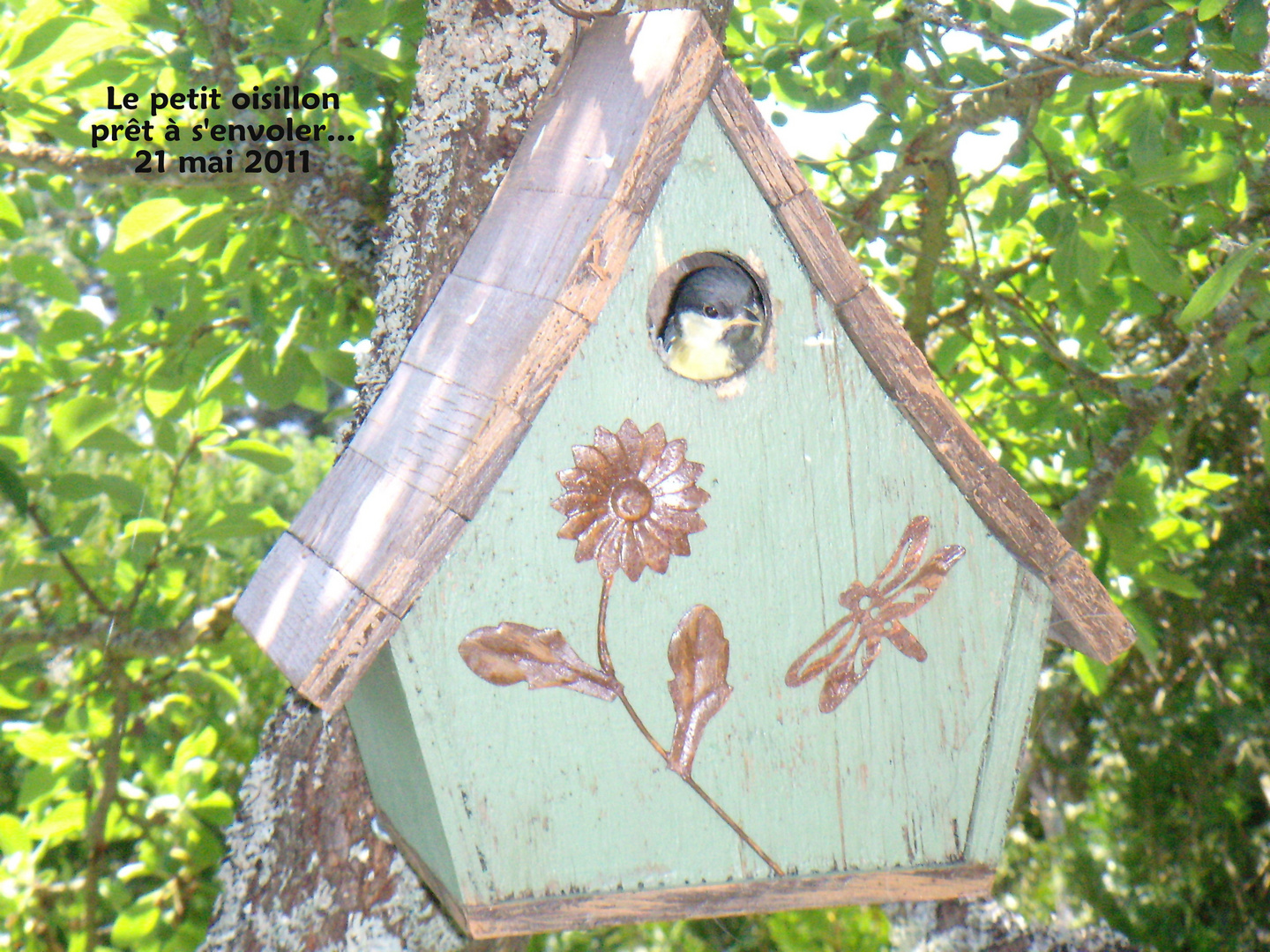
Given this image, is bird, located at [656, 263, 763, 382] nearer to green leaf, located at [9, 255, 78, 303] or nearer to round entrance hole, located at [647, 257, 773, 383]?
round entrance hole, located at [647, 257, 773, 383]

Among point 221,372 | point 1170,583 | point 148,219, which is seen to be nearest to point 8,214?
point 148,219

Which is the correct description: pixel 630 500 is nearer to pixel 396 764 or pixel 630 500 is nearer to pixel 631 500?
pixel 631 500

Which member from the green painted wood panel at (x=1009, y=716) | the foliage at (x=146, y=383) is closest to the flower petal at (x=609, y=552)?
the green painted wood panel at (x=1009, y=716)

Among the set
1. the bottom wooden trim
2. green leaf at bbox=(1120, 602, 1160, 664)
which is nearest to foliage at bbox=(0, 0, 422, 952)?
the bottom wooden trim

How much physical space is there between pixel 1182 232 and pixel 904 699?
51.5 inches

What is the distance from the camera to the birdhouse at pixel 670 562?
0.88 meters

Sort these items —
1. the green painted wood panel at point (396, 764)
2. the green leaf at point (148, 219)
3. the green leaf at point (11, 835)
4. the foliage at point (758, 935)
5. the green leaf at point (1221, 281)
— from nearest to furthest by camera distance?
the green painted wood panel at point (396, 764)
the green leaf at point (1221, 281)
the green leaf at point (148, 219)
the green leaf at point (11, 835)
the foliage at point (758, 935)

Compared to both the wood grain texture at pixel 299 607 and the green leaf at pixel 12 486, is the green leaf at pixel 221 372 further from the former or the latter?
the wood grain texture at pixel 299 607

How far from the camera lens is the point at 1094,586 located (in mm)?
1005

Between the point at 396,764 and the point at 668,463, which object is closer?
the point at 668,463

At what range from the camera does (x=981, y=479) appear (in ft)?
3.19

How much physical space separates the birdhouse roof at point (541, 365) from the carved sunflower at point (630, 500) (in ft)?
0.22

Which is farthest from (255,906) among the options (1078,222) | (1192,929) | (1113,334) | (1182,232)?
(1192,929)

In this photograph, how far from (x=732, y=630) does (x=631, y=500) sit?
0.16 m
